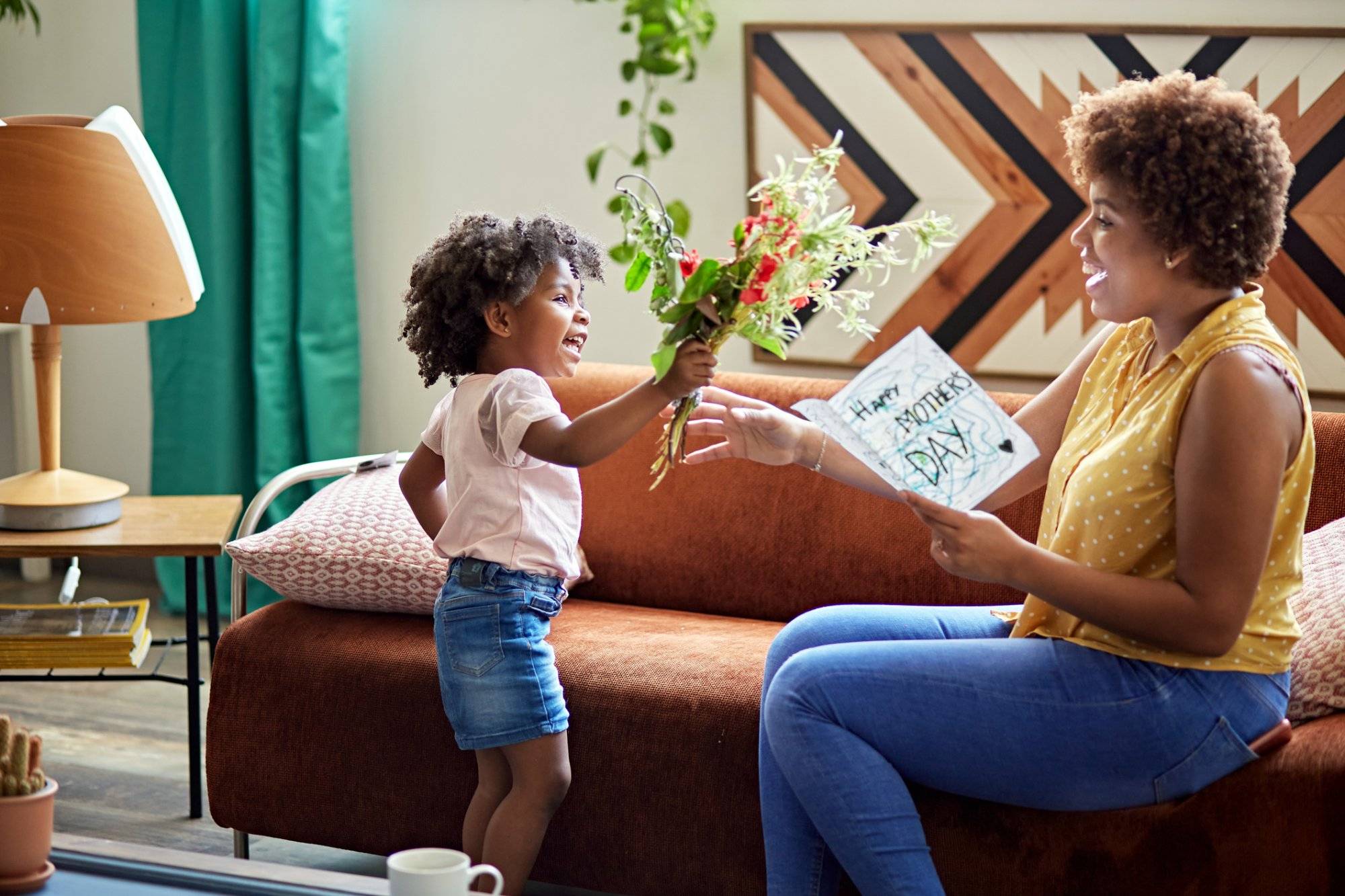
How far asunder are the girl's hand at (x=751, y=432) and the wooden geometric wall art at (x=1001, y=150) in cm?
102

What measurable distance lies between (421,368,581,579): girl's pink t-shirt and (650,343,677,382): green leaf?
0.21m

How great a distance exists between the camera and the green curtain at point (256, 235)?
3.38m

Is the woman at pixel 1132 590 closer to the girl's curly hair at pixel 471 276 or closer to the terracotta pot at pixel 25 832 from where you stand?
the girl's curly hair at pixel 471 276

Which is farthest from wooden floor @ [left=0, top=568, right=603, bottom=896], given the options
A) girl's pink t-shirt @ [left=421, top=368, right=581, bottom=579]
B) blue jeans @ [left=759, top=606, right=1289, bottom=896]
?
blue jeans @ [left=759, top=606, right=1289, bottom=896]

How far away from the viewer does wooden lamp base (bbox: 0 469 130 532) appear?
2453 millimetres

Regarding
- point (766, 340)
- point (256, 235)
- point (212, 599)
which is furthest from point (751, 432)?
point (256, 235)

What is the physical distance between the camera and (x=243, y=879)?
1396 mm

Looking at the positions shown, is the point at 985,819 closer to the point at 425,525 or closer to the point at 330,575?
the point at 425,525

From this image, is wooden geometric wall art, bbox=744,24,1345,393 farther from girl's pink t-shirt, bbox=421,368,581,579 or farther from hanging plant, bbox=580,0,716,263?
girl's pink t-shirt, bbox=421,368,581,579

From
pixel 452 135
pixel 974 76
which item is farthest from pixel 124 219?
pixel 974 76

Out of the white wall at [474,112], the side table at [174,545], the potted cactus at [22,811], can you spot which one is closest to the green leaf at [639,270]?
the potted cactus at [22,811]

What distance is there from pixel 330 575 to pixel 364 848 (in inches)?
16.7

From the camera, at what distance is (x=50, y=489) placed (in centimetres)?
252

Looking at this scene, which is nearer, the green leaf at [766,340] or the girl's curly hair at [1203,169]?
the girl's curly hair at [1203,169]
